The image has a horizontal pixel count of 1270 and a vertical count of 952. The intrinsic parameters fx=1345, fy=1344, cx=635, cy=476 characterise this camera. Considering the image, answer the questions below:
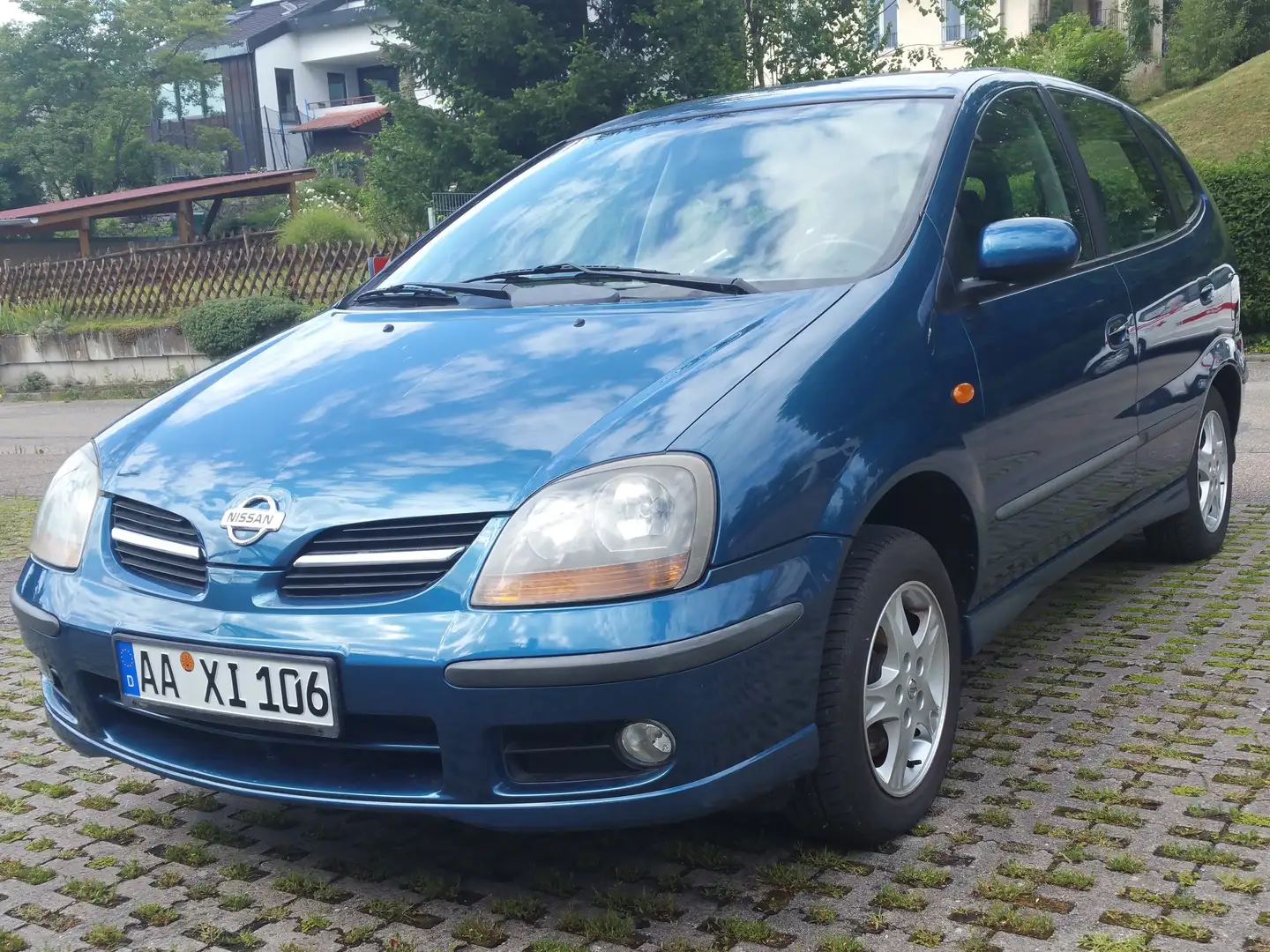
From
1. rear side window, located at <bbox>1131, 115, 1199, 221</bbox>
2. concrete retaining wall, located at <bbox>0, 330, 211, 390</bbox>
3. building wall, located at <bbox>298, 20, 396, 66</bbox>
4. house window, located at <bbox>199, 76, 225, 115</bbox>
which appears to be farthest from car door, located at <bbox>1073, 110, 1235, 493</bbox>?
house window, located at <bbox>199, 76, 225, 115</bbox>

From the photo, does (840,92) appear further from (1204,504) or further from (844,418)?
(1204,504)

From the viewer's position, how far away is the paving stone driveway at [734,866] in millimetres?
2543

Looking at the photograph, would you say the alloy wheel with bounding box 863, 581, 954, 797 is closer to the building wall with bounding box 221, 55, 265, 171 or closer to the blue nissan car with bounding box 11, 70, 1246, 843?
the blue nissan car with bounding box 11, 70, 1246, 843

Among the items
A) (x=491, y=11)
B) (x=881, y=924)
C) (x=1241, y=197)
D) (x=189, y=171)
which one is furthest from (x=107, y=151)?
(x=881, y=924)

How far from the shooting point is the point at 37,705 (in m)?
4.18

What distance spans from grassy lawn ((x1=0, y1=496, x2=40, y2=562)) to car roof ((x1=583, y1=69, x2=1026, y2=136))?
3.99 m

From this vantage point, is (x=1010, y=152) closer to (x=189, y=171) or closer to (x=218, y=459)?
(x=218, y=459)

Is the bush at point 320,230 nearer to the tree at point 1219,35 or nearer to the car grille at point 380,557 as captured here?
the car grille at point 380,557

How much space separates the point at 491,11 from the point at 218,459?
14.9m

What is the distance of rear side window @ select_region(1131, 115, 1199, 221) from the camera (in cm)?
499

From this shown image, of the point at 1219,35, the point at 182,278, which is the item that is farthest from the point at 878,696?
the point at 1219,35

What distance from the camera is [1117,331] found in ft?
13.1

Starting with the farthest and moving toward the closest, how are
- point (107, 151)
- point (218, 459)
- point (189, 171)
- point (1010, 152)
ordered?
point (189, 171) → point (107, 151) → point (1010, 152) → point (218, 459)

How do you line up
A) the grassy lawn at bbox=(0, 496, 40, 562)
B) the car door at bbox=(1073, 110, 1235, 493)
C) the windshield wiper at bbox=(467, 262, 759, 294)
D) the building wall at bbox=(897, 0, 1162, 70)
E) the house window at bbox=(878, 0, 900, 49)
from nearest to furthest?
the windshield wiper at bbox=(467, 262, 759, 294)
the car door at bbox=(1073, 110, 1235, 493)
the grassy lawn at bbox=(0, 496, 40, 562)
the house window at bbox=(878, 0, 900, 49)
the building wall at bbox=(897, 0, 1162, 70)
